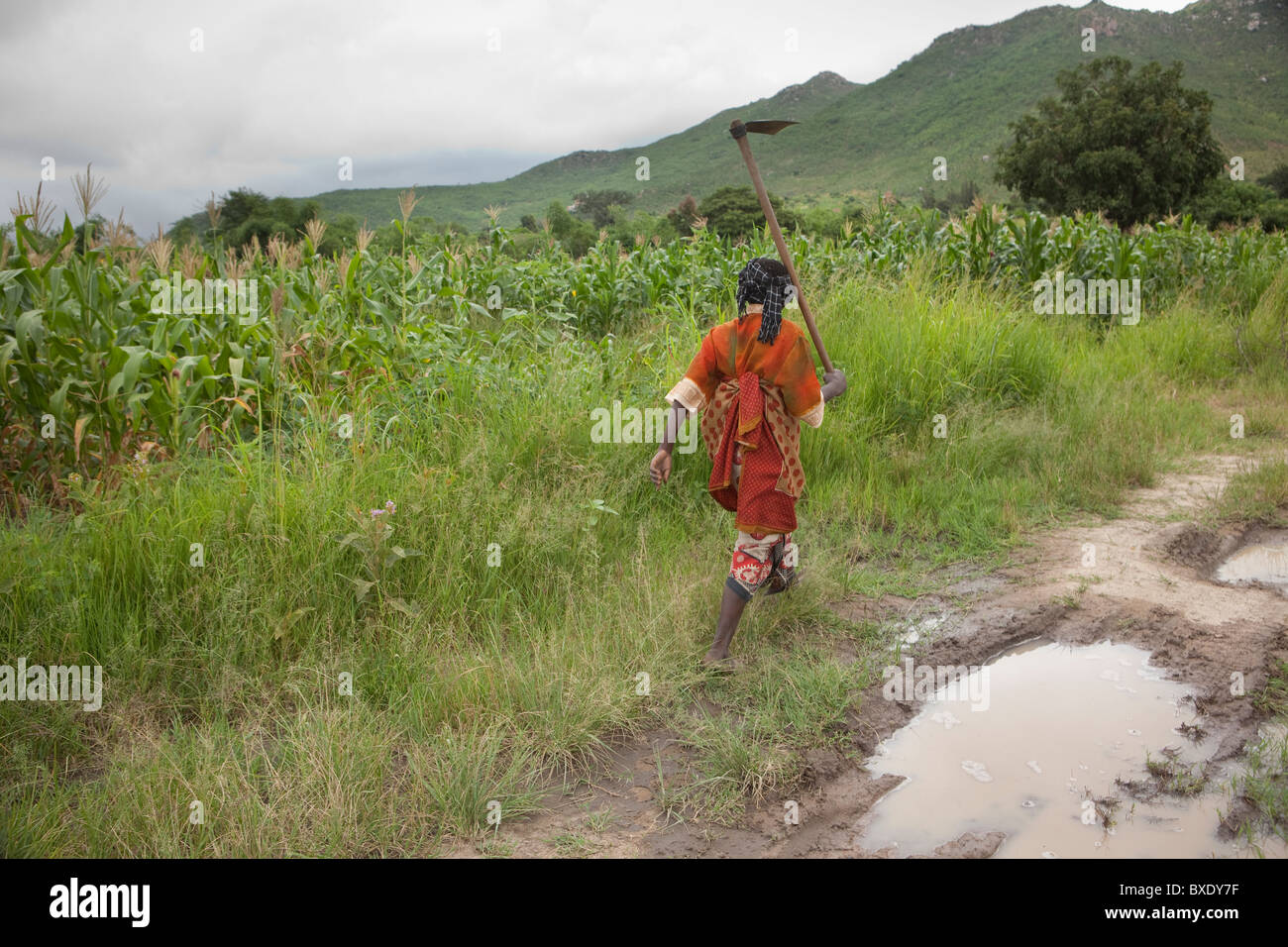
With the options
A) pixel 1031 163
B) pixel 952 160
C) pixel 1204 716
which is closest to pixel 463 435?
pixel 1204 716

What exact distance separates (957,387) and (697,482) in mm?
2948

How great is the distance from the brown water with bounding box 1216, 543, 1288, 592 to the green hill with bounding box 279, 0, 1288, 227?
38.9 metres

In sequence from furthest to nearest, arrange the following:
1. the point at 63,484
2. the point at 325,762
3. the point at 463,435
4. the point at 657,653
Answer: the point at 463,435 → the point at 63,484 → the point at 657,653 → the point at 325,762

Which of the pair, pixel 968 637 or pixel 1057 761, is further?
pixel 968 637

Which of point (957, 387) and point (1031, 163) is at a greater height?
point (1031, 163)

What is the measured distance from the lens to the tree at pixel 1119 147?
131ft

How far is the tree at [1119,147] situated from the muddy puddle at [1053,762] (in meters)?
41.1

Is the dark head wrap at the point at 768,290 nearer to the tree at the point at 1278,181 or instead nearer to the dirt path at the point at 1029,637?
the dirt path at the point at 1029,637

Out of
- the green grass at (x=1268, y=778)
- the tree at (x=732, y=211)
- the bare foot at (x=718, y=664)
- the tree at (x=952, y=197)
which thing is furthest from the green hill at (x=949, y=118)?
the green grass at (x=1268, y=778)

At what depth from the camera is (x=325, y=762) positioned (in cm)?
304

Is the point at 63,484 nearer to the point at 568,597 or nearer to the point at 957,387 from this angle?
the point at 568,597

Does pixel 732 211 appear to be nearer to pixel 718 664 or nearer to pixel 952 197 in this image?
pixel 718 664

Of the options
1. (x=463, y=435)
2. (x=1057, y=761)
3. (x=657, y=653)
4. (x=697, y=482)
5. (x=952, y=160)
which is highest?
(x=952, y=160)

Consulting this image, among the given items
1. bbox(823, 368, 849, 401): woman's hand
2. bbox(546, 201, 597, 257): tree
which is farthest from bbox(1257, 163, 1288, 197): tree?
bbox(823, 368, 849, 401): woman's hand
